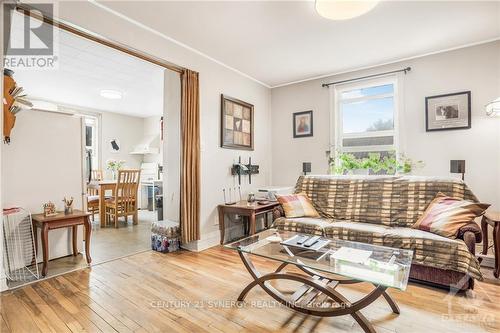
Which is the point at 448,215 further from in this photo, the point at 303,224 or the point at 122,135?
the point at 122,135

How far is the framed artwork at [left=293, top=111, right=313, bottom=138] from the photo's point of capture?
14.6 ft

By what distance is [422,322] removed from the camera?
1742 millimetres

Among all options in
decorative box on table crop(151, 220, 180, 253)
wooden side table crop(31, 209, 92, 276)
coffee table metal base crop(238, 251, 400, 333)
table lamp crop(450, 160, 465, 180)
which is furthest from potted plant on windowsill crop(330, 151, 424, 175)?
wooden side table crop(31, 209, 92, 276)

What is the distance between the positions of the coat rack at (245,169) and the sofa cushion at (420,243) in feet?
5.77

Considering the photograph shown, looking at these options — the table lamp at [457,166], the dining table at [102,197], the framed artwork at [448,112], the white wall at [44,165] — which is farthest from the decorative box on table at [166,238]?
the framed artwork at [448,112]

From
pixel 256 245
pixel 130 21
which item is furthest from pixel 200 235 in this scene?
pixel 130 21

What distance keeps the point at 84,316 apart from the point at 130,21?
8.84 ft

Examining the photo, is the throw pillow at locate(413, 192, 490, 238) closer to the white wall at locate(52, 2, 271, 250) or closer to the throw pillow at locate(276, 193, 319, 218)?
the throw pillow at locate(276, 193, 319, 218)

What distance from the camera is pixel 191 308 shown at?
1.93m

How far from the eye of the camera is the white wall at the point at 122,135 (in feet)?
21.9

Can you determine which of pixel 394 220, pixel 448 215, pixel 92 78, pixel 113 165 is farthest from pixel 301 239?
pixel 113 165

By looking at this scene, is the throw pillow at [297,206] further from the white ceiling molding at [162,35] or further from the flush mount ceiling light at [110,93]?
the flush mount ceiling light at [110,93]

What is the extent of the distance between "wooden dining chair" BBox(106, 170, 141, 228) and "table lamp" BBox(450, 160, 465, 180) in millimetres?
4941

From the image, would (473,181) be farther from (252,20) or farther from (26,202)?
(26,202)
